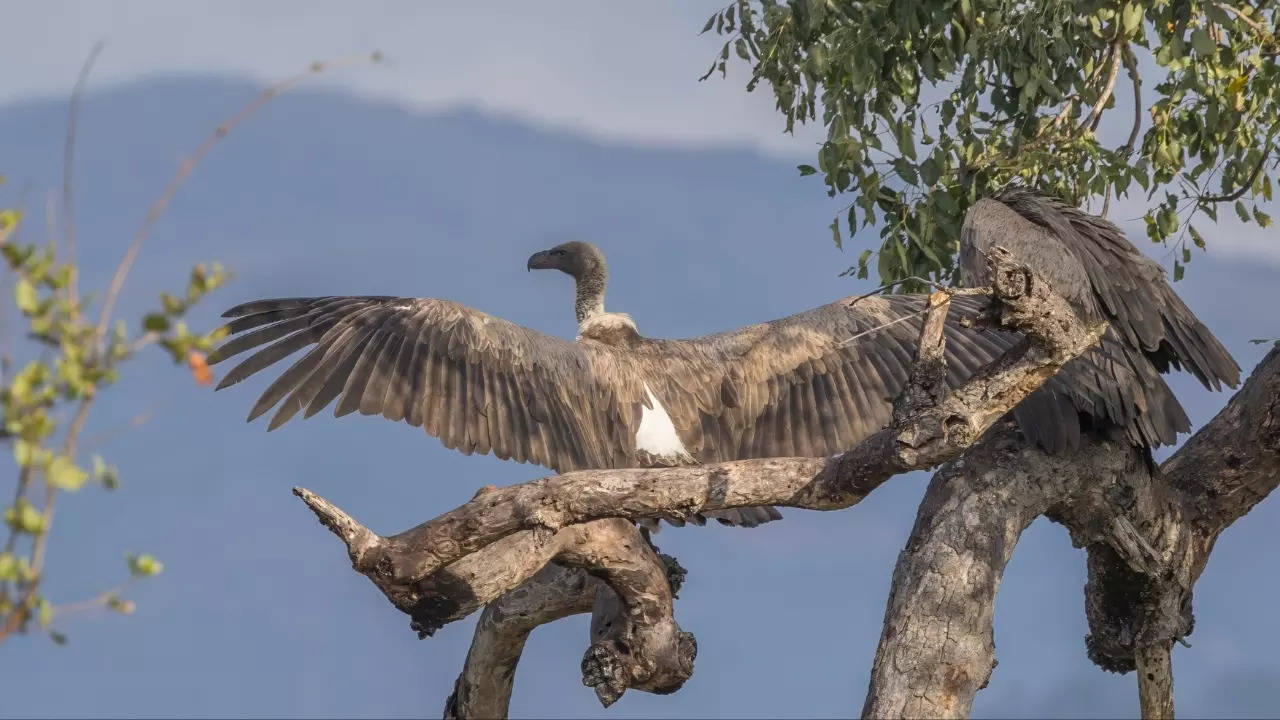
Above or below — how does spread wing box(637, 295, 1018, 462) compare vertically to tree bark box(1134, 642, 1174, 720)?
above

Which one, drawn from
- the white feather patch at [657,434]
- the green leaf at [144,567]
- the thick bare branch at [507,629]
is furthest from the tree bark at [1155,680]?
the green leaf at [144,567]

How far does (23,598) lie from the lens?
2.33 meters

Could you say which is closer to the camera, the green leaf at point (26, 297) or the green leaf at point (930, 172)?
the green leaf at point (26, 297)

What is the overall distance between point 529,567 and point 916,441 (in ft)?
5.59

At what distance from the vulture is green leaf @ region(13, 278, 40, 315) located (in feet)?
13.0

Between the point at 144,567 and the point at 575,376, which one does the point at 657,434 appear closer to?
the point at 575,376

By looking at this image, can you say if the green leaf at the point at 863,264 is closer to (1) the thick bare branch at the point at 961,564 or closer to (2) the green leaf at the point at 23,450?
(1) the thick bare branch at the point at 961,564

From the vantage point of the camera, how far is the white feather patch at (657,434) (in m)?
7.06

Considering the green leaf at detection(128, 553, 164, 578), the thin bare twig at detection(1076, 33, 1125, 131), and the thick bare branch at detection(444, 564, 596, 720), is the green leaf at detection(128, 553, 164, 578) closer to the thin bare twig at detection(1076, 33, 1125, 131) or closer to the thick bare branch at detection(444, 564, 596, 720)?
the thick bare branch at detection(444, 564, 596, 720)

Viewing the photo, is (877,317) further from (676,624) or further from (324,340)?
(324,340)

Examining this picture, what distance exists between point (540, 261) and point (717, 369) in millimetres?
1931

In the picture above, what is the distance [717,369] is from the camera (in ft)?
24.4

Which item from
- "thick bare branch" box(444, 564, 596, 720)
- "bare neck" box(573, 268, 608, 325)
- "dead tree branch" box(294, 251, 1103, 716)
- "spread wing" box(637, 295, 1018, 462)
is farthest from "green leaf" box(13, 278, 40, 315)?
"bare neck" box(573, 268, 608, 325)

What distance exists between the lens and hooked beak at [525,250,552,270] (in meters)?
8.99
